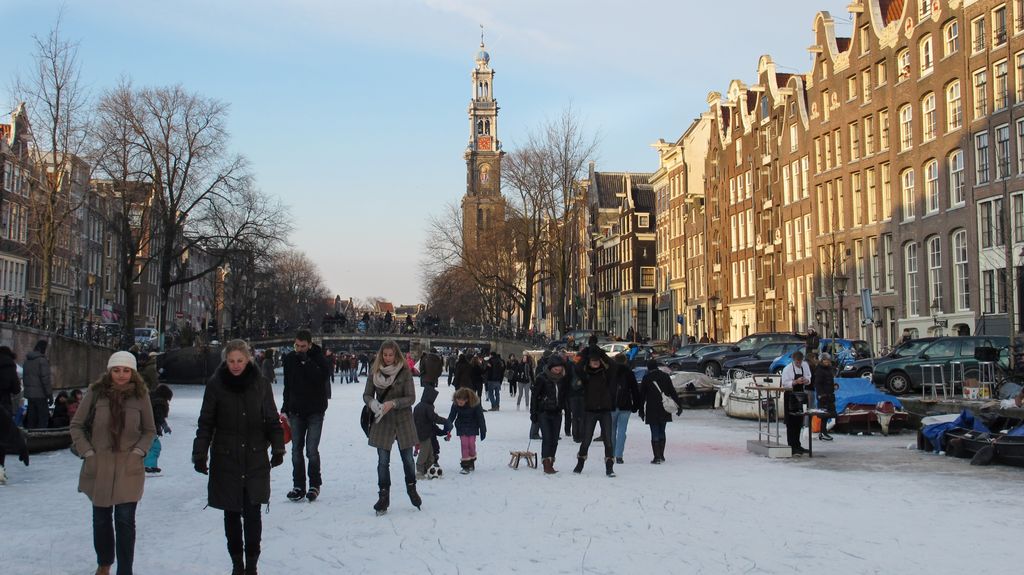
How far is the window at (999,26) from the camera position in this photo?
1511 inches

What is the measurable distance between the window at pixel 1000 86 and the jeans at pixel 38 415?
32.3 metres

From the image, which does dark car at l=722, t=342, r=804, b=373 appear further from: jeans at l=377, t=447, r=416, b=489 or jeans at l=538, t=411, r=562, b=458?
jeans at l=377, t=447, r=416, b=489

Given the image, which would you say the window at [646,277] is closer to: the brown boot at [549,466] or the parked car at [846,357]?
the parked car at [846,357]

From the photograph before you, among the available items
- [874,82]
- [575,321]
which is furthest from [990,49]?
[575,321]

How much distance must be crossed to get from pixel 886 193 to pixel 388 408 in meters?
40.9

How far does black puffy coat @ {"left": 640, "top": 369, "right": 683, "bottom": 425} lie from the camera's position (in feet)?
57.5

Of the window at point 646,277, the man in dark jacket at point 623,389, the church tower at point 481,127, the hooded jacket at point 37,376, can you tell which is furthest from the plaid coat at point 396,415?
the church tower at point 481,127

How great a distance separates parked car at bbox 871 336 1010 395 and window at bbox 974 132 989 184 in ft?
41.8

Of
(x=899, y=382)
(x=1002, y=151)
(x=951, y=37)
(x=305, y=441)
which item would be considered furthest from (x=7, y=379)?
(x=951, y=37)

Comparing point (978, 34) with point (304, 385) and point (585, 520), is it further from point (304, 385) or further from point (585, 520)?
point (304, 385)

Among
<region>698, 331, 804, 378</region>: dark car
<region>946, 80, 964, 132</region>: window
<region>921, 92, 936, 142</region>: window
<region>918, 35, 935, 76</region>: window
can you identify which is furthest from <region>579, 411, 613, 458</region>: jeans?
<region>918, 35, 935, 76</region>: window

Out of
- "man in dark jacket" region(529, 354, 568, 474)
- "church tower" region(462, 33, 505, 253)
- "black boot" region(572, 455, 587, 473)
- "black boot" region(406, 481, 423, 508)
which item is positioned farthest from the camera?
"church tower" region(462, 33, 505, 253)

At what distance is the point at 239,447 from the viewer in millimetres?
8312

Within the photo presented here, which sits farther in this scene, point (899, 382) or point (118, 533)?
point (899, 382)
